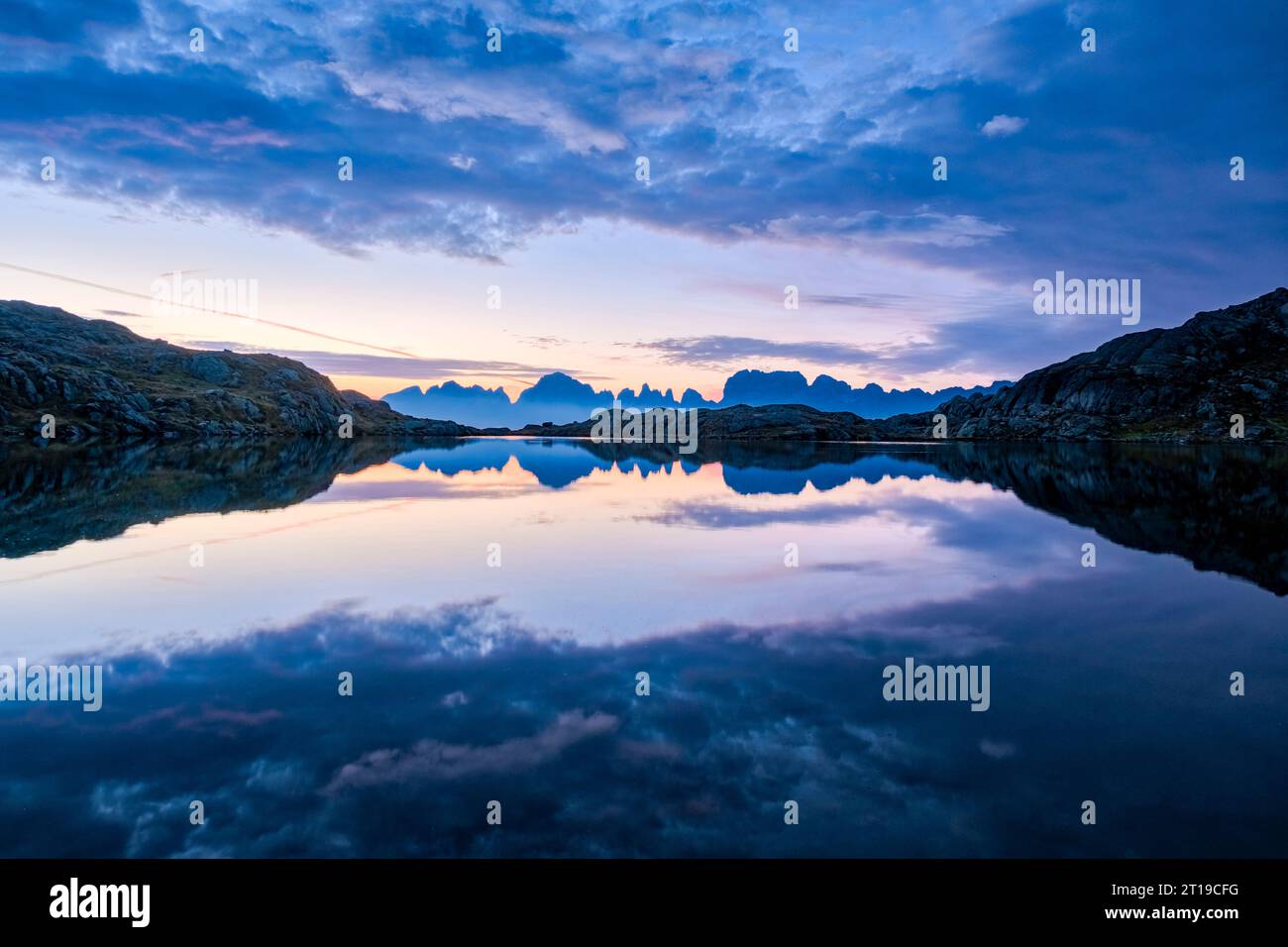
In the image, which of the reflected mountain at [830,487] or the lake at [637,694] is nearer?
the lake at [637,694]

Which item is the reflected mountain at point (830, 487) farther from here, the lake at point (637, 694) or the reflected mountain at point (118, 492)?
the lake at point (637, 694)

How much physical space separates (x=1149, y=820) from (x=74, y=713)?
786 inches

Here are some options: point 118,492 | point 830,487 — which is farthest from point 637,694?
point 830,487

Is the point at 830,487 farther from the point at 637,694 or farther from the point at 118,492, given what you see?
the point at 118,492

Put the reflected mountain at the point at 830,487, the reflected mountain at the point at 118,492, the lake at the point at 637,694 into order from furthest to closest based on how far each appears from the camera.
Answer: the reflected mountain at the point at 118,492
the reflected mountain at the point at 830,487
the lake at the point at 637,694

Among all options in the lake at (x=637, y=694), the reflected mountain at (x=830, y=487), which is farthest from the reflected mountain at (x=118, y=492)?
the lake at (x=637, y=694)

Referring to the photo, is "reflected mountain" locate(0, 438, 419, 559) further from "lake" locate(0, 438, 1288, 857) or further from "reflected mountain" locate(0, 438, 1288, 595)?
"lake" locate(0, 438, 1288, 857)

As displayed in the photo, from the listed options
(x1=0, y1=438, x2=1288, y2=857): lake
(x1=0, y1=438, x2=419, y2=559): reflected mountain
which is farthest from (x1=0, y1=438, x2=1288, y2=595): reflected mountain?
(x1=0, y1=438, x2=1288, y2=857): lake

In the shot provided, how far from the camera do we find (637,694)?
1420 centimetres

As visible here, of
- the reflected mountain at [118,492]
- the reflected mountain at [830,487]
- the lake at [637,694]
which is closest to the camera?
the lake at [637,694]

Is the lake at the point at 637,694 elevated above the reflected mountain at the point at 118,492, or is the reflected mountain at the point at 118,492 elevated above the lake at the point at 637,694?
the reflected mountain at the point at 118,492

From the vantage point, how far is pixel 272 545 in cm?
3008

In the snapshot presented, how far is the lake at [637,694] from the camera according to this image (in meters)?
9.44
